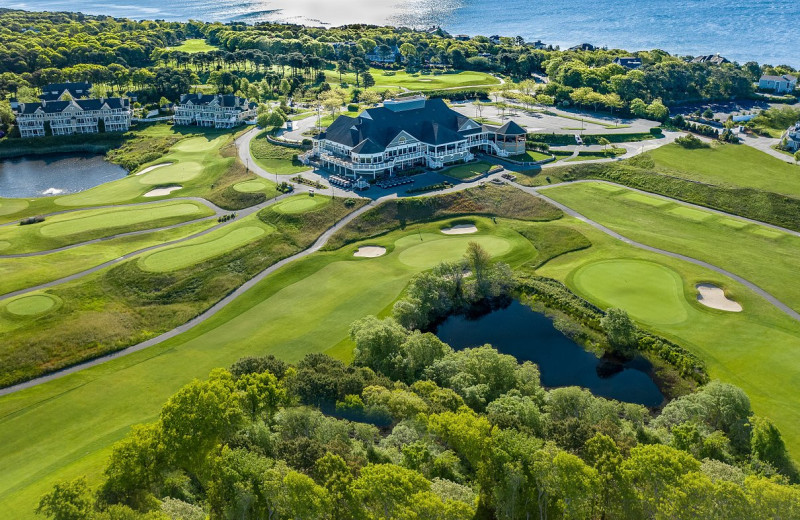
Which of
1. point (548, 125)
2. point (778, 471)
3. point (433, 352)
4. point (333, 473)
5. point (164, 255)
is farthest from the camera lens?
point (548, 125)

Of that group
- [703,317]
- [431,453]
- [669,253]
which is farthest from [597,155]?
[431,453]

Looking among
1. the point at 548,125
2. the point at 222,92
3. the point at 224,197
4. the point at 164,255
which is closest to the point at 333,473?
the point at 164,255

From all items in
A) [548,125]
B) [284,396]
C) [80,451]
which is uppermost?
[548,125]

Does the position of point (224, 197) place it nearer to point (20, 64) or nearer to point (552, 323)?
point (552, 323)

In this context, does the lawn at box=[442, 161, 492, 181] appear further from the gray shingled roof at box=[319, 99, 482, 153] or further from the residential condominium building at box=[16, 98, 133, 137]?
the residential condominium building at box=[16, 98, 133, 137]

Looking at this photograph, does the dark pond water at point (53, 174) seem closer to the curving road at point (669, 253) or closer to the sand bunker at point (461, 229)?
the sand bunker at point (461, 229)

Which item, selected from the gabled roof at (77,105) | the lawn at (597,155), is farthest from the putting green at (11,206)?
the lawn at (597,155)
